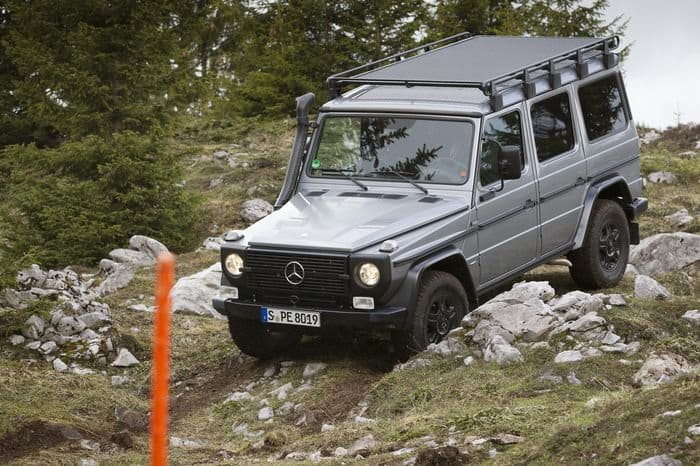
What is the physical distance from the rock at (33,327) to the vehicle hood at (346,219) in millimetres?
2116

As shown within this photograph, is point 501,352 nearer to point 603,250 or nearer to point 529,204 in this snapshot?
point 529,204

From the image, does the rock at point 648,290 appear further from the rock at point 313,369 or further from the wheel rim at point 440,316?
the rock at point 313,369

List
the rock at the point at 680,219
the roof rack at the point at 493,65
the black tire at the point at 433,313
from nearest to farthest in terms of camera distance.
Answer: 1. the black tire at the point at 433,313
2. the roof rack at the point at 493,65
3. the rock at the point at 680,219

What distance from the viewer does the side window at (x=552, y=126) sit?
11281 millimetres

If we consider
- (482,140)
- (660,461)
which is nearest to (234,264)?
(482,140)

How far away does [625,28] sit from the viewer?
910 inches

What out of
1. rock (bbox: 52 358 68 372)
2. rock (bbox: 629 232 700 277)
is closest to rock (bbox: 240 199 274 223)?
rock (bbox: 629 232 700 277)

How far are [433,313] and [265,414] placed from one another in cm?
173

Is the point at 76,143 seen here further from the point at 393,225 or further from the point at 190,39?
the point at 393,225

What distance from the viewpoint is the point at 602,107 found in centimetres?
1224

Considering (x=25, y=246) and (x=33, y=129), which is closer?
(x=25, y=246)

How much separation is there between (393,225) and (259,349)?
64.0 inches

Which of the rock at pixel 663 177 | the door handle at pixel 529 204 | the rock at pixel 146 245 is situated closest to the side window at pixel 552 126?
the door handle at pixel 529 204

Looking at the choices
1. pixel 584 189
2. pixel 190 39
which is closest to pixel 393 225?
pixel 584 189
